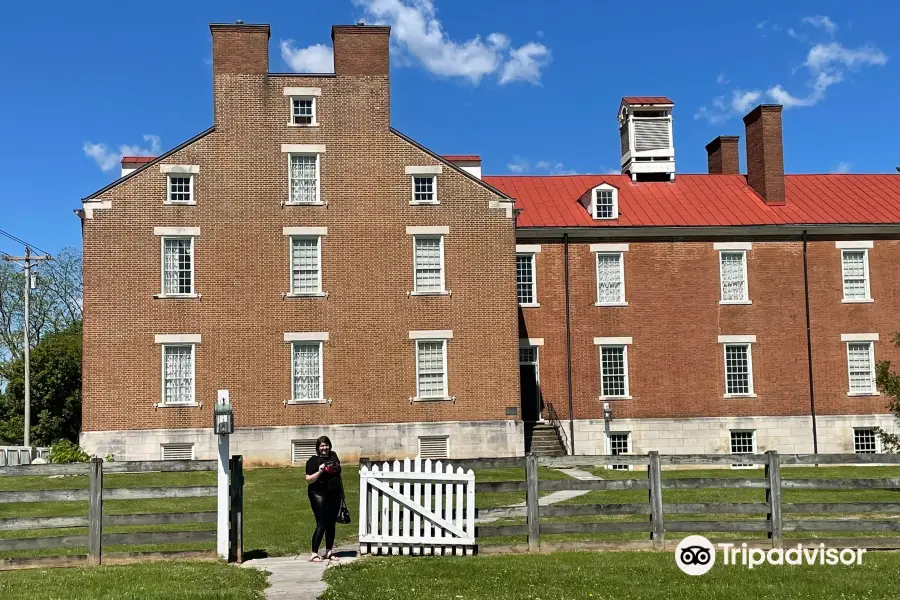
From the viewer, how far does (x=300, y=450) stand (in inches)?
1158

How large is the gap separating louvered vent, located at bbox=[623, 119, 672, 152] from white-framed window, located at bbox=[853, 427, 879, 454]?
1287 centimetres

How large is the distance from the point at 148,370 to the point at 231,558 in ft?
56.8

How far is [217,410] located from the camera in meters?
13.2

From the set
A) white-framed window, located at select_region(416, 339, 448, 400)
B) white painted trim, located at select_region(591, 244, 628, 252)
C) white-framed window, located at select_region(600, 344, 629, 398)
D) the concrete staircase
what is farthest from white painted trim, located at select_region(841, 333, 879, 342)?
white-framed window, located at select_region(416, 339, 448, 400)

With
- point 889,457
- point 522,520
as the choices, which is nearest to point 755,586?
point 889,457

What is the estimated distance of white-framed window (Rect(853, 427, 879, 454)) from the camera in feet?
108

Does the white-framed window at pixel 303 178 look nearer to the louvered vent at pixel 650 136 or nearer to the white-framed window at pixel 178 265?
the white-framed window at pixel 178 265

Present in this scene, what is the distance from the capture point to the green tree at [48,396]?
49562mm

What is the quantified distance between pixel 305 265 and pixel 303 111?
4.94 metres

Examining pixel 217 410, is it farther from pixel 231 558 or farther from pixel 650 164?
pixel 650 164

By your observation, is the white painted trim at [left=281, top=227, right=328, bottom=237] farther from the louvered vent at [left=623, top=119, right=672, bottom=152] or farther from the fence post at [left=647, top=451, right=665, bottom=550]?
the fence post at [left=647, top=451, right=665, bottom=550]

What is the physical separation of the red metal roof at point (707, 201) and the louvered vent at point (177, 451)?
13267 millimetres

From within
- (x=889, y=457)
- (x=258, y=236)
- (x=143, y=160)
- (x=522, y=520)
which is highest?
(x=143, y=160)

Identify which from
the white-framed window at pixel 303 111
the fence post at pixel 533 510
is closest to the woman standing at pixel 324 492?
the fence post at pixel 533 510
